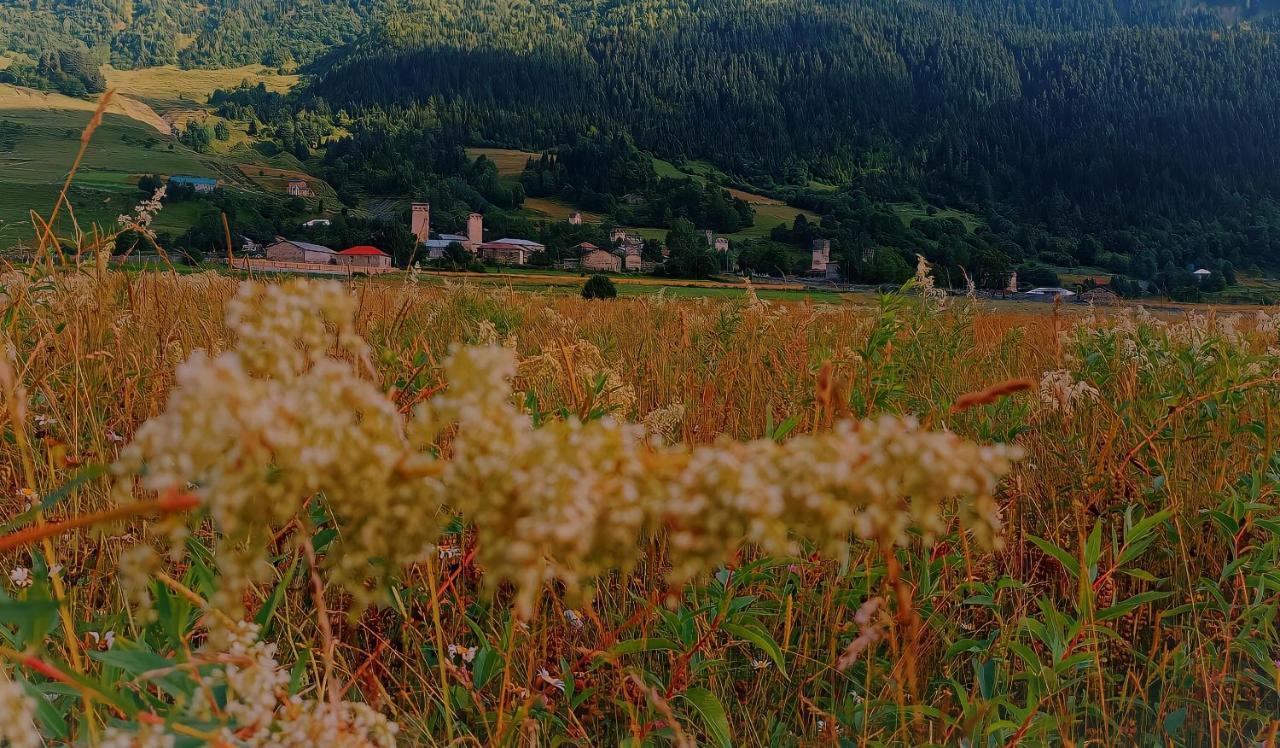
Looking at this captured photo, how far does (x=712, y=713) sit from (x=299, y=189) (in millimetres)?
166669

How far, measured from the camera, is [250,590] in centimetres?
255

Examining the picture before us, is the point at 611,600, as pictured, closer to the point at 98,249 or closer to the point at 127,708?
the point at 127,708

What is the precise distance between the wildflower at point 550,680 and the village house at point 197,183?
134m

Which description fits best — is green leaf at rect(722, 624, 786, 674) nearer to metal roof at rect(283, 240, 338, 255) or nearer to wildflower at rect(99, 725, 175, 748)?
wildflower at rect(99, 725, 175, 748)

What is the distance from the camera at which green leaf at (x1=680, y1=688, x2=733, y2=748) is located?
213 centimetres

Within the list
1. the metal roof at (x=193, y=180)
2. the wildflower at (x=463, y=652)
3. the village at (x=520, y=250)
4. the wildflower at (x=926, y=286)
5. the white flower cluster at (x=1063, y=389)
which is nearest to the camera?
the wildflower at (x=463, y=652)

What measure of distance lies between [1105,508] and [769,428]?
2049 mm

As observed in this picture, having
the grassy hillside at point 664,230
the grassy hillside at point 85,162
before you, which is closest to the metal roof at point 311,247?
the grassy hillside at point 85,162

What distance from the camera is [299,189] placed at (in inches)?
5906

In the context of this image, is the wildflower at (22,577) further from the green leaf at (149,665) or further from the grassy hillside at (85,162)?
the grassy hillside at (85,162)

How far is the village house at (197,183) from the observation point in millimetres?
→ 120575

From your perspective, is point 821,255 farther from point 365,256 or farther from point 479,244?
point 365,256

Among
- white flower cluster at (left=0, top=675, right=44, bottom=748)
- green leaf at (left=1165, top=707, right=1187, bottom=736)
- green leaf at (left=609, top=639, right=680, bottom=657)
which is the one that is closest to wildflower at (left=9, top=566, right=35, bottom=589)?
green leaf at (left=609, top=639, right=680, bottom=657)

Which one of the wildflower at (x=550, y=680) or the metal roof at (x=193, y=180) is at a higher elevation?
the metal roof at (x=193, y=180)
